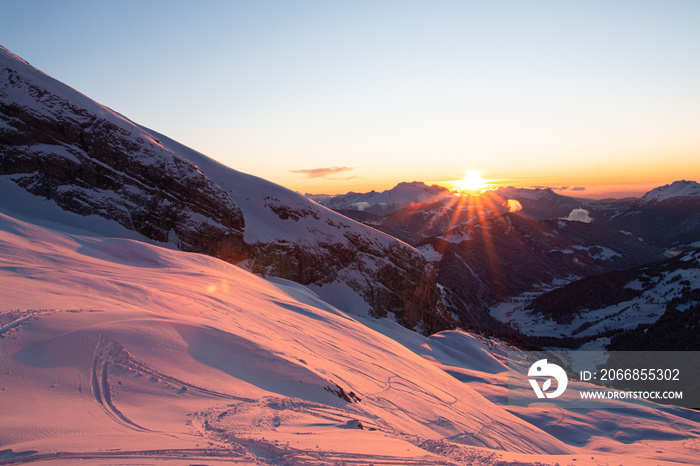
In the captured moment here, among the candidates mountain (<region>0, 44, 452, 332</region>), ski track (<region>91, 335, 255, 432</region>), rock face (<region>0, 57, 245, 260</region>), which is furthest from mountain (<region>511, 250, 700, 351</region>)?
ski track (<region>91, 335, 255, 432</region>)

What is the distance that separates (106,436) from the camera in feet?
18.0

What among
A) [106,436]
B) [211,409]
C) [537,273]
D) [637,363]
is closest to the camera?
[106,436]

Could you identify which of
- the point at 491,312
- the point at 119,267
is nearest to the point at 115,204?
the point at 119,267

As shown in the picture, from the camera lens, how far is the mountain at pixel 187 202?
2877 cm

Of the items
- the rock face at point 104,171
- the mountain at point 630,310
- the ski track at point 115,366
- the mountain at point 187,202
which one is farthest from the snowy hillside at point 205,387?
the mountain at point 630,310

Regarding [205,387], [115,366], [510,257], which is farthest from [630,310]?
[510,257]

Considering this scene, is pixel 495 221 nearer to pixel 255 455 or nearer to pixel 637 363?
pixel 637 363

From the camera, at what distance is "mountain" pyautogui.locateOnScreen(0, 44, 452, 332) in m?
28.8

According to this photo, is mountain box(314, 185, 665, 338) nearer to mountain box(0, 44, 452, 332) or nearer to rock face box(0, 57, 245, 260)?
mountain box(0, 44, 452, 332)

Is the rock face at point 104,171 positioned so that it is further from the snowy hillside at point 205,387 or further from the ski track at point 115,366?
the ski track at point 115,366

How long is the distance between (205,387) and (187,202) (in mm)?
31047

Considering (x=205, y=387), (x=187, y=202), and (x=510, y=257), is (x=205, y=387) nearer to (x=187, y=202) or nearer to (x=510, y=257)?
(x=187, y=202)

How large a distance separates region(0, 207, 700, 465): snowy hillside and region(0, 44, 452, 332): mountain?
41.7ft

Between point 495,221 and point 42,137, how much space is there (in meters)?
167
